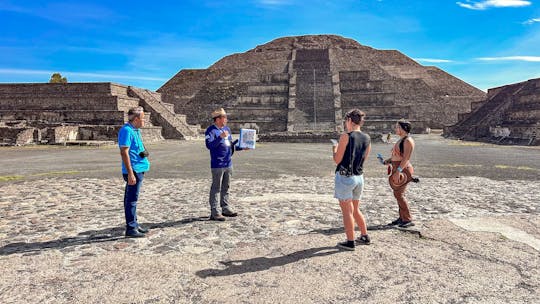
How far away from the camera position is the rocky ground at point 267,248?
10.5ft

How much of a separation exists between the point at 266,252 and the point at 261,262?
29cm

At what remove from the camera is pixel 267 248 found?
4.26 metres

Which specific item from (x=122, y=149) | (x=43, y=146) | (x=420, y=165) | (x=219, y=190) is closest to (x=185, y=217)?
(x=219, y=190)

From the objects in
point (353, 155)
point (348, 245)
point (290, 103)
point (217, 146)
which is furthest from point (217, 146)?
point (290, 103)

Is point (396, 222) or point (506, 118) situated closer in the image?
point (396, 222)

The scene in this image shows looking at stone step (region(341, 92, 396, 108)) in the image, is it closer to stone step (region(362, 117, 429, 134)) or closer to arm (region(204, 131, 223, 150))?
stone step (region(362, 117, 429, 134))

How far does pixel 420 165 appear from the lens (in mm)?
12039

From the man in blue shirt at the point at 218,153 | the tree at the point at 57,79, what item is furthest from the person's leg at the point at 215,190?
the tree at the point at 57,79

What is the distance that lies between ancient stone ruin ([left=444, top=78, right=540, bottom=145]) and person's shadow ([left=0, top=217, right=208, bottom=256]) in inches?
872

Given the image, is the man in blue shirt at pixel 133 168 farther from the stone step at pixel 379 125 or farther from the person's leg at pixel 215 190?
the stone step at pixel 379 125

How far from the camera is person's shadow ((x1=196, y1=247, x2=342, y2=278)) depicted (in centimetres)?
360

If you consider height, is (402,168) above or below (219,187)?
above

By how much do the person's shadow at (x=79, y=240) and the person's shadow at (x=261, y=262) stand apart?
1670 millimetres

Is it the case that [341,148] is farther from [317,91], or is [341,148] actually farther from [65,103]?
[317,91]
